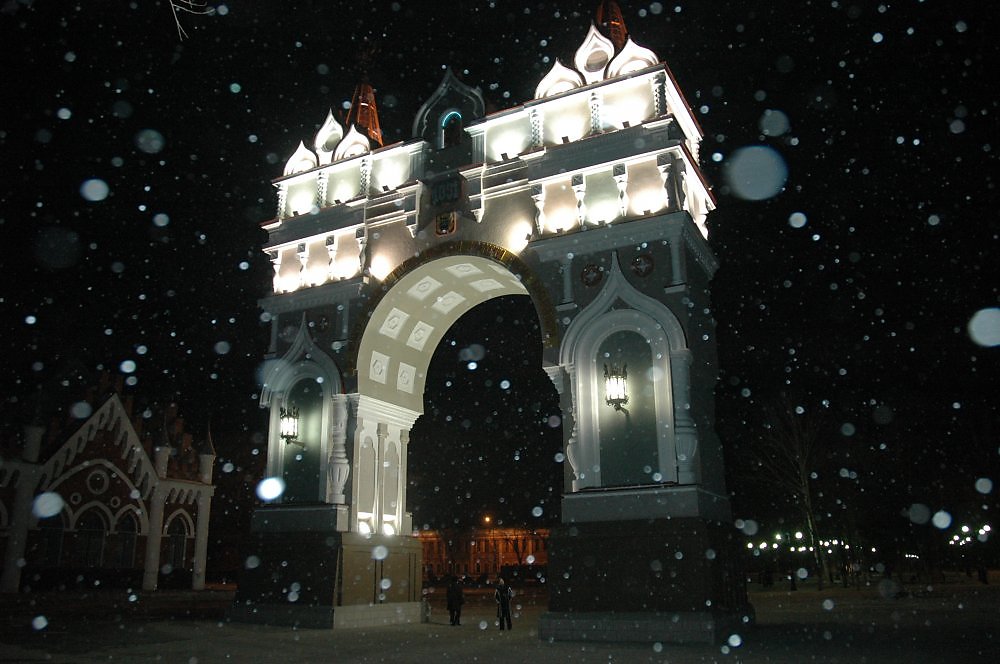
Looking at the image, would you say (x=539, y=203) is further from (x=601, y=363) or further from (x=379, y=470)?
(x=379, y=470)

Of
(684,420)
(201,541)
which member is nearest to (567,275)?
(684,420)

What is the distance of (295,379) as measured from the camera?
18719 millimetres

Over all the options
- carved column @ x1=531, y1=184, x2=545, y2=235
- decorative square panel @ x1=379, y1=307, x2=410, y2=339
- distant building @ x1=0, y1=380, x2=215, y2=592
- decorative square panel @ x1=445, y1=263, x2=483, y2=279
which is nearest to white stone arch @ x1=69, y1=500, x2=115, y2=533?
distant building @ x1=0, y1=380, x2=215, y2=592

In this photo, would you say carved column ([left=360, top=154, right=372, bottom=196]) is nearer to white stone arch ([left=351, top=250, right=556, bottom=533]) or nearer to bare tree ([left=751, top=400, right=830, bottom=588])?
white stone arch ([left=351, top=250, right=556, bottom=533])

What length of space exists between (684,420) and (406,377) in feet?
27.7

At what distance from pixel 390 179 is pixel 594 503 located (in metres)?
9.83

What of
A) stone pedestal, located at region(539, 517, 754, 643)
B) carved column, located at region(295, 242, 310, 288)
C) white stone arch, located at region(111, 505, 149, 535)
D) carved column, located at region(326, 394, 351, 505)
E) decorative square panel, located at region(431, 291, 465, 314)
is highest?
carved column, located at region(295, 242, 310, 288)

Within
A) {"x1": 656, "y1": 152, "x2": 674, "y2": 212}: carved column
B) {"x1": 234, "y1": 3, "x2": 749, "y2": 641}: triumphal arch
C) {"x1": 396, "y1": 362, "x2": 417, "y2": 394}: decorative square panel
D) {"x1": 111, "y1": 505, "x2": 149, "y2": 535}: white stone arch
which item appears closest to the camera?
{"x1": 234, "y1": 3, "x2": 749, "y2": 641}: triumphal arch

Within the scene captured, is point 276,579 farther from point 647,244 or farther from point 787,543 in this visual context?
point 787,543

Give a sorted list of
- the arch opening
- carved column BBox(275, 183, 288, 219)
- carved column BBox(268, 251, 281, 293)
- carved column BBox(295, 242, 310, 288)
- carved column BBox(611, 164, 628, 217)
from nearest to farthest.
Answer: carved column BBox(611, 164, 628, 217), carved column BBox(295, 242, 310, 288), carved column BBox(268, 251, 281, 293), carved column BBox(275, 183, 288, 219), the arch opening

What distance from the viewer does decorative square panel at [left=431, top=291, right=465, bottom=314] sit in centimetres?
1961

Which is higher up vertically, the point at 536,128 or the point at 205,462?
the point at 536,128

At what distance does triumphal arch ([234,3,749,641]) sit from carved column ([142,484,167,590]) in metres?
12.3

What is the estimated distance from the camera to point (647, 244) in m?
15.2
